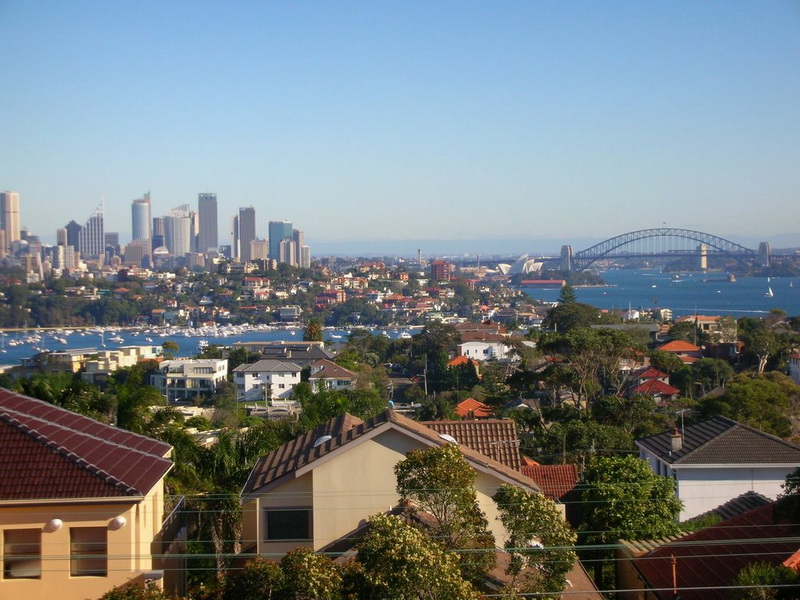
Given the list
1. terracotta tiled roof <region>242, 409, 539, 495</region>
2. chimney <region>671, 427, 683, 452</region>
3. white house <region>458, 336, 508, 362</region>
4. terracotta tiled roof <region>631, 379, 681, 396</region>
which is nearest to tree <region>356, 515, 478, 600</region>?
terracotta tiled roof <region>242, 409, 539, 495</region>

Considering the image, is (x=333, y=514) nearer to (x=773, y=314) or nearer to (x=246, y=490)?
(x=246, y=490)

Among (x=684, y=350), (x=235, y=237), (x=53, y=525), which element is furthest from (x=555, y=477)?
(x=235, y=237)

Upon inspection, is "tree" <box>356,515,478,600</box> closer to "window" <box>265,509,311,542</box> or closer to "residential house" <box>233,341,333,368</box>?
"window" <box>265,509,311,542</box>

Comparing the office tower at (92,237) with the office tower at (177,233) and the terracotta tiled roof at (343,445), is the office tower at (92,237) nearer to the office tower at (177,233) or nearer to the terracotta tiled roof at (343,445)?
the office tower at (177,233)

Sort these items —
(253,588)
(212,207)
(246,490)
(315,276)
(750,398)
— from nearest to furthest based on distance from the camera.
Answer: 1. (253,588)
2. (246,490)
3. (750,398)
4. (315,276)
5. (212,207)

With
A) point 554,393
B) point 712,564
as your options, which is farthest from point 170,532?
point 554,393

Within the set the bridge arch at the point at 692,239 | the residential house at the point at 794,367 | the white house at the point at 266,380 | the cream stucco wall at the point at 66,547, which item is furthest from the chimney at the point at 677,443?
the bridge arch at the point at 692,239
